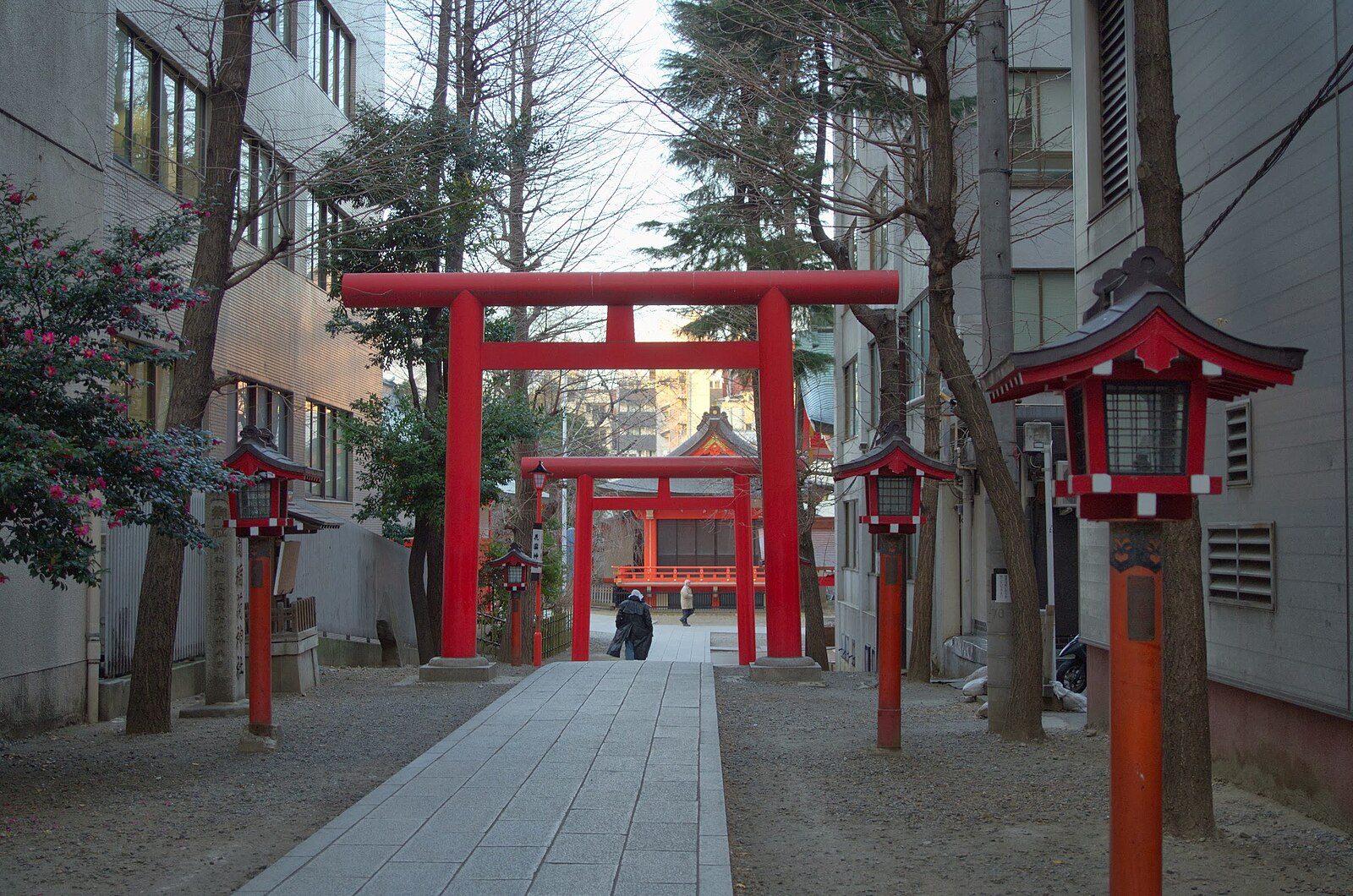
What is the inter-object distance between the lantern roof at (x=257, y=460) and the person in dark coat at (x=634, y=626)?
13714 mm

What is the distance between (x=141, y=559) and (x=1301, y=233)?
1175 cm

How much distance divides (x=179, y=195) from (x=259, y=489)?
5129mm

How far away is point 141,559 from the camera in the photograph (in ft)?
43.5

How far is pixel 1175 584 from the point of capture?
22.4ft

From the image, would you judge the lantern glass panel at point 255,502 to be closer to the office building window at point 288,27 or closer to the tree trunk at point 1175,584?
the tree trunk at point 1175,584

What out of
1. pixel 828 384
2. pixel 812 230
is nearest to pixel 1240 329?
pixel 812 230

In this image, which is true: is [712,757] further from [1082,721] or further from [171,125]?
[171,125]

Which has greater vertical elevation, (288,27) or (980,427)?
(288,27)

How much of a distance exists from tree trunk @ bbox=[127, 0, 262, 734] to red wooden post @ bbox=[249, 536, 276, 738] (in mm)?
1443

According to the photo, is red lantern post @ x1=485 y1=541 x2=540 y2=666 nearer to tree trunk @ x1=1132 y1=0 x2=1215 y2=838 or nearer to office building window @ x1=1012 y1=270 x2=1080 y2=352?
office building window @ x1=1012 y1=270 x2=1080 y2=352

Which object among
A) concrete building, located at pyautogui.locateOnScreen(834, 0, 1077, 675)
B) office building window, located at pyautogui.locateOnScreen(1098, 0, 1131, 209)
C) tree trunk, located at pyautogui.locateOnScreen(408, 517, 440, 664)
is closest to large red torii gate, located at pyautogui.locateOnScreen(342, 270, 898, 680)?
office building window, located at pyautogui.locateOnScreen(1098, 0, 1131, 209)

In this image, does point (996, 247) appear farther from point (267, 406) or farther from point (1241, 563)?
point (267, 406)

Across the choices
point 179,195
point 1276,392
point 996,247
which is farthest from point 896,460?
point 179,195

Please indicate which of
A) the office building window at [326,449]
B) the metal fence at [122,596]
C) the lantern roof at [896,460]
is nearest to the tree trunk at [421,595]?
the office building window at [326,449]
